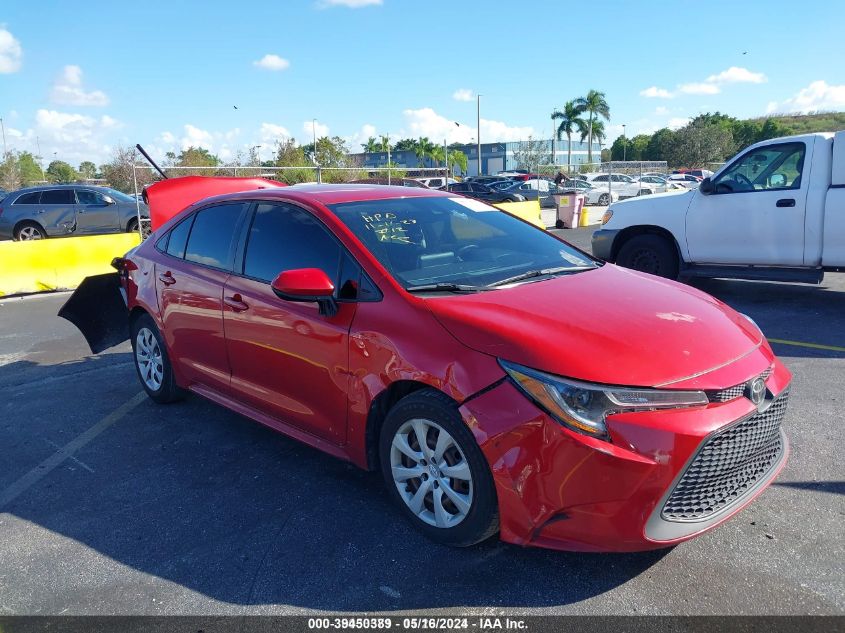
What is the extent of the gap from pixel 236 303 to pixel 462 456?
1.94 meters

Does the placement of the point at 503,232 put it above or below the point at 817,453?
above

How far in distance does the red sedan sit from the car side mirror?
0.01 meters

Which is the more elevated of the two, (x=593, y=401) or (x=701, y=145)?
(x=701, y=145)

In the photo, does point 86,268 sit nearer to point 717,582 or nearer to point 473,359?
point 473,359

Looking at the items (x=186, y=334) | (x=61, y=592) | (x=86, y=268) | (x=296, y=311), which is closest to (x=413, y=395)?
(x=296, y=311)

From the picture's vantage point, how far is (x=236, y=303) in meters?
4.17

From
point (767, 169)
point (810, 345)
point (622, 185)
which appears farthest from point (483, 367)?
point (622, 185)

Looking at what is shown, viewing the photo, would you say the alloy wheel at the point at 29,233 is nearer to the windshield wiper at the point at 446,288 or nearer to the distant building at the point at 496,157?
the windshield wiper at the point at 446,288

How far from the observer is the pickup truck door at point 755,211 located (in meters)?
7.58

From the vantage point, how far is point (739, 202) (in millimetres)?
7930

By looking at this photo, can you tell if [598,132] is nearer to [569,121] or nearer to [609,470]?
[569,121]

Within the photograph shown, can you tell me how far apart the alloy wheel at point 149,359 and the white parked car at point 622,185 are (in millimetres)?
30383

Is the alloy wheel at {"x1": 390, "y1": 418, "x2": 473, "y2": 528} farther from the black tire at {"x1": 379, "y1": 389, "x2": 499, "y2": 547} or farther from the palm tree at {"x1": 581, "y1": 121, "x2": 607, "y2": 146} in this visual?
the palm tree at {"x1": 581, "y1": 121, "x2": 607, "y2": 146}

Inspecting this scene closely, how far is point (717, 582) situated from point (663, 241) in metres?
6.45
